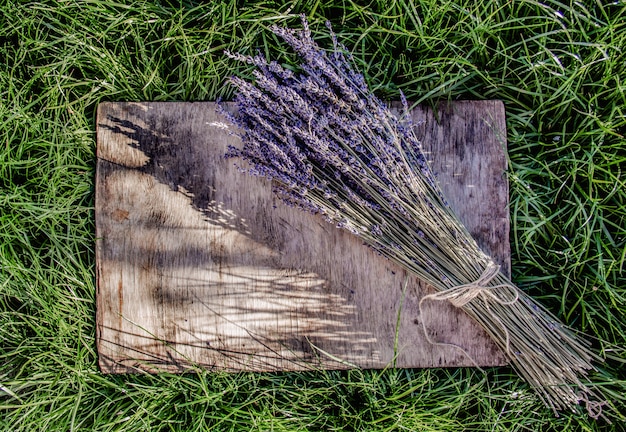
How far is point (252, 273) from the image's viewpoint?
1.66 meters

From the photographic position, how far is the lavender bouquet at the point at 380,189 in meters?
1.43

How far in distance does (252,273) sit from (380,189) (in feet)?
1.80

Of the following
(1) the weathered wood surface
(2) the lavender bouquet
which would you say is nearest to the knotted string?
(2) the lavender bouquet

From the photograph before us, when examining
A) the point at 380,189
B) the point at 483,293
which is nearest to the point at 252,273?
the point at 380,189

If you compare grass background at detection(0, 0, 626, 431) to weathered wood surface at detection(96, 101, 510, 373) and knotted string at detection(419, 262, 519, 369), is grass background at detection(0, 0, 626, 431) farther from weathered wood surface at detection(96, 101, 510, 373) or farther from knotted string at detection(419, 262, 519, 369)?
knotted string at detection(419, 262, 519, 369)

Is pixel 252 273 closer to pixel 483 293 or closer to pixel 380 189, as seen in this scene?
pixel 380 189

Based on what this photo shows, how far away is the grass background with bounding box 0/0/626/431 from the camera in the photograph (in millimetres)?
1650

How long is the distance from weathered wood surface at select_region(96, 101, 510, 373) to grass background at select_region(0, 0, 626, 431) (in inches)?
3.3

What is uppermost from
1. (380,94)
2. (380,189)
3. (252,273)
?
(380,94)

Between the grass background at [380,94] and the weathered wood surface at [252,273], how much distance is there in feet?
0.28

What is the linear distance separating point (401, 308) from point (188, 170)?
0.90 meters

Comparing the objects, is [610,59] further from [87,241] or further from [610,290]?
[87,241]

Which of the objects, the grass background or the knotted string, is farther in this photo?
the grass background

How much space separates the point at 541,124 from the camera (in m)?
1.67
